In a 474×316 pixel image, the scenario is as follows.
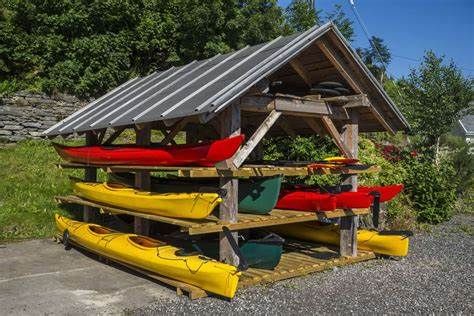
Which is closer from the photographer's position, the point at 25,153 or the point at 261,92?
the point at 261,92

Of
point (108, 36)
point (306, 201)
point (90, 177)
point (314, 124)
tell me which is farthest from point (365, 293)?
point (108, 36)

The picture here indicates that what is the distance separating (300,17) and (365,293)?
23306mm

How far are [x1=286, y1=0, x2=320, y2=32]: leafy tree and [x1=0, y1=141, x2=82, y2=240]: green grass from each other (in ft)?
51.8

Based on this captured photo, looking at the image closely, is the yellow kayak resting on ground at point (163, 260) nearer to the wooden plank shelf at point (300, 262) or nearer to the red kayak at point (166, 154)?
the wooden plank shelf at point (300, 262)

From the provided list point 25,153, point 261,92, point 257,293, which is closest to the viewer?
point 257,293

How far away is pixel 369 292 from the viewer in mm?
7676

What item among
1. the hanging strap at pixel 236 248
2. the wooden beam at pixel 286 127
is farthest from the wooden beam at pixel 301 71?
the hanging strap at pixel 236 248

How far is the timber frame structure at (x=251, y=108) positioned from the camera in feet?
24.4

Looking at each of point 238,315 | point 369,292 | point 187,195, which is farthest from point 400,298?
point 187,195

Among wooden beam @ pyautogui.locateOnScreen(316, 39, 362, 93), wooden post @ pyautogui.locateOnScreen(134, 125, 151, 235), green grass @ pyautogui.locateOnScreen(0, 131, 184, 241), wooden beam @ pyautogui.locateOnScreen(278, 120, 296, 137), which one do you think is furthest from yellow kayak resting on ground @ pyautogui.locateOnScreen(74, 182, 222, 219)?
wooden beam @ pyautogui.locateOnScreen(278, 120, 296, 137)

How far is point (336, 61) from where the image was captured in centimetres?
896

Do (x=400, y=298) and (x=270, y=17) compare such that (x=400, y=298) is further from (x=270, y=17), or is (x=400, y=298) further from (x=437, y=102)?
(x=270, y=17)

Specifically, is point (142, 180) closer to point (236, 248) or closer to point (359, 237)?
point (236, 248)

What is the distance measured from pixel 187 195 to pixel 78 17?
15.7 meters
